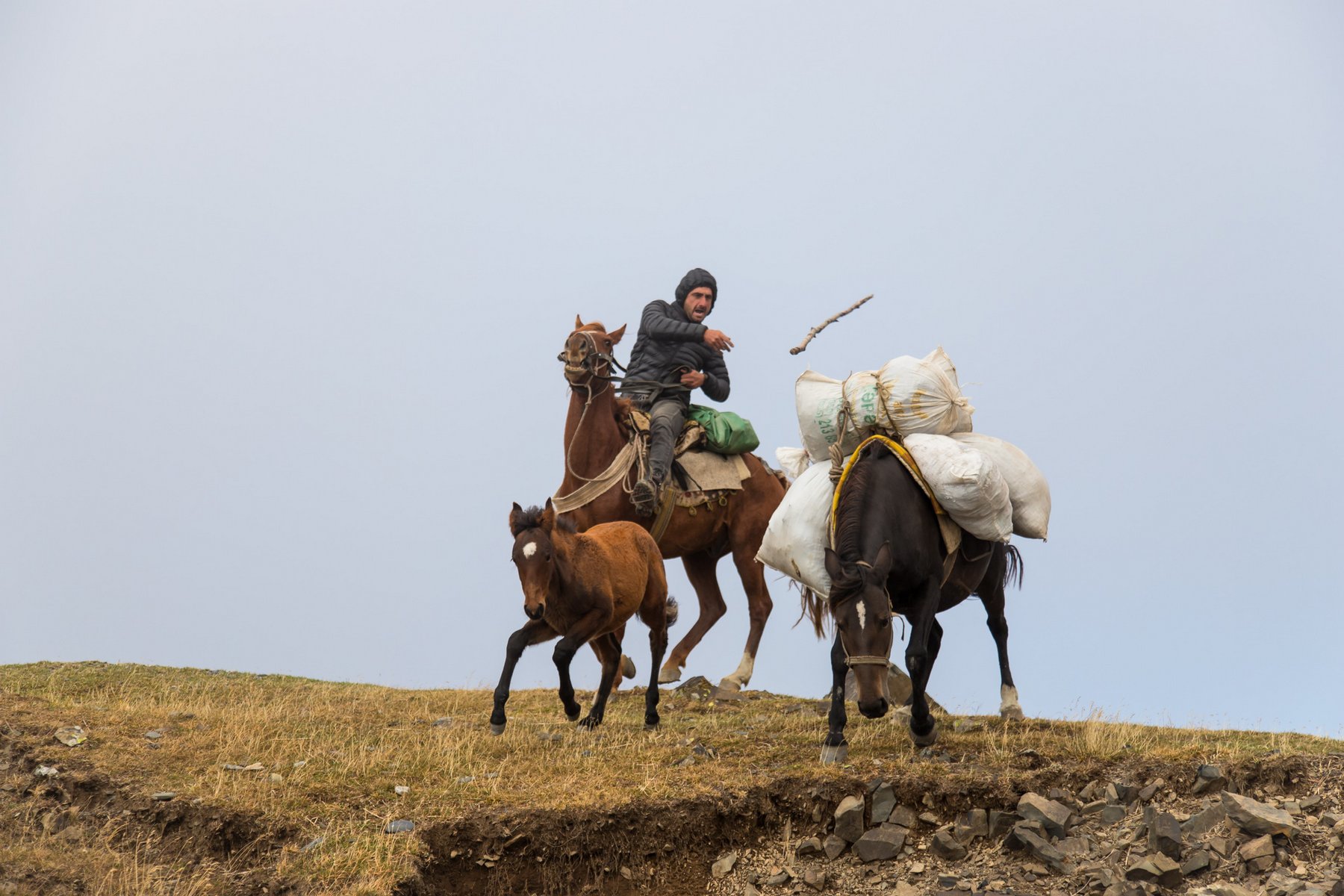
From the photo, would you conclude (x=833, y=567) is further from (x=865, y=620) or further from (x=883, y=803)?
(x=883, y=803)

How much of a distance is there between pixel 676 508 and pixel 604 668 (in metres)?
2.93

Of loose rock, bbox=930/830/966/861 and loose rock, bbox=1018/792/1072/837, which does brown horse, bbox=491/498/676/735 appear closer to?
loose rock, bbox=930/830/966/861

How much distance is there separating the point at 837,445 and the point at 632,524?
7.32 feet

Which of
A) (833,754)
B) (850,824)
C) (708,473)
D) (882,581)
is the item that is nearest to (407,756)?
(833,754)

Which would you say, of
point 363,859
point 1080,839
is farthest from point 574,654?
point 1080,839

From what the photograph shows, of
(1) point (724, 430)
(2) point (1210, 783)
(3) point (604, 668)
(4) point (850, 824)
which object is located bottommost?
(4) point (850, 824)

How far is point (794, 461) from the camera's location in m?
11.6

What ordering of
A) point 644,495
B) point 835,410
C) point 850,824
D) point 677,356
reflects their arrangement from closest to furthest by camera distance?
point 850,824 < point 835,410 < point 644,495 < point 677,356

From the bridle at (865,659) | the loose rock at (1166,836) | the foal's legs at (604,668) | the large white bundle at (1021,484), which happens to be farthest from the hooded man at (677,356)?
the loose rock at (1166,836)

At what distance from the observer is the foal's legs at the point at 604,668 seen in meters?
10.3

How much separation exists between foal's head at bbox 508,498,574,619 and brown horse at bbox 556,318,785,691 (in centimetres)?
303

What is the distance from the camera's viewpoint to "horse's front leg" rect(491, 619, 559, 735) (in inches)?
379

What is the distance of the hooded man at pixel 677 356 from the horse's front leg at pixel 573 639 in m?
3.60

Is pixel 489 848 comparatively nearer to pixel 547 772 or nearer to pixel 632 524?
pixel 547 772
